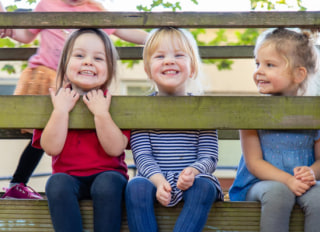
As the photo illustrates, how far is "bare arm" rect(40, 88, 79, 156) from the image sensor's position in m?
2.21

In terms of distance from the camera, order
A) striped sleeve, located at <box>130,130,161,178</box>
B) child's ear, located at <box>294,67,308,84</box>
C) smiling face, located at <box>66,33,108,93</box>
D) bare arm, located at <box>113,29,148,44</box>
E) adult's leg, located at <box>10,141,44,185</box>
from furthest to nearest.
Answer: bare arm, located at <box>113,29,148,44</box>
adult's leg, located at <box>10,141,44,185</box>
child's ear, located at <box>294,67,308,84</box>
smiling face, located at <box>66,33,108,93</box>
striped sleeve, located at <box>130,130,161,178</box>

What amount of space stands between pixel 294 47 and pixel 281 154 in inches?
23.7

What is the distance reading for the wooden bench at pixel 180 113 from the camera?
2211 mm

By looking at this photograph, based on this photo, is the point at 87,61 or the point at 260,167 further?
the point at 87,61

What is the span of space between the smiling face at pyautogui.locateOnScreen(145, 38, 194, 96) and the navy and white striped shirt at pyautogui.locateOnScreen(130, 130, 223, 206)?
311 mm

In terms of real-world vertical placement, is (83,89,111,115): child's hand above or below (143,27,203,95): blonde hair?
below

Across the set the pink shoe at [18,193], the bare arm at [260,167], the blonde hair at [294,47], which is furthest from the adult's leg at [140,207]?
the blonde hair at [294,47]

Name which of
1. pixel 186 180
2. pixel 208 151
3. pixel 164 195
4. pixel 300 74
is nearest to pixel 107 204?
pixel 164 195

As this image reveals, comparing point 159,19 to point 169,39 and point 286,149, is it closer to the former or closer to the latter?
point 169,39

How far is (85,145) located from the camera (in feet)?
8.36

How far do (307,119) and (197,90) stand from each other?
2.93 ft

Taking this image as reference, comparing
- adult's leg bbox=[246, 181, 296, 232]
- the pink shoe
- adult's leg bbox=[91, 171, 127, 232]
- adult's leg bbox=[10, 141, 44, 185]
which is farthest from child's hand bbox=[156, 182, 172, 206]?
adult's leg bbox=[10, 141, 44, 185]

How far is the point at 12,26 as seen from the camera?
2.28m

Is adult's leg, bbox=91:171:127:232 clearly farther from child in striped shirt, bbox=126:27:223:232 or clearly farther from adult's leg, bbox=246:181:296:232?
adult's leg, bbox=246:181:296:232
